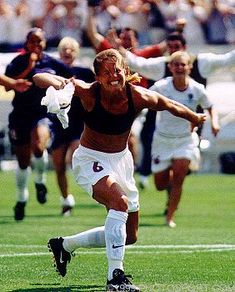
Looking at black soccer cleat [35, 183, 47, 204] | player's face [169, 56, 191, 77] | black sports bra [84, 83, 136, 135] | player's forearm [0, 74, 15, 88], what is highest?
black sports bra [84, 83, 136, 135]

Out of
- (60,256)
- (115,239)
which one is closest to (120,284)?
(115,239)

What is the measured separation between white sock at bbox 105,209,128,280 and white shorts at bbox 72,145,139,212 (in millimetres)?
468

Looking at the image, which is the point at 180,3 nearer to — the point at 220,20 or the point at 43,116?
the point at 220,20

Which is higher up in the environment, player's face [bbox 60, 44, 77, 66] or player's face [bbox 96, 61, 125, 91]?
player's face [bbox 96, 61, 125, 91]

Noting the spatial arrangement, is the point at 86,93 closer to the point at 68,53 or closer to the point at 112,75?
the point at 112,75

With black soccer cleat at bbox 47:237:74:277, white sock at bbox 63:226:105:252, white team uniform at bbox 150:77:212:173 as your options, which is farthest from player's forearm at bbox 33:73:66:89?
white team uniform at bbox 150:77:212:173

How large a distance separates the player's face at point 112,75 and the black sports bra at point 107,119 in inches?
7.2

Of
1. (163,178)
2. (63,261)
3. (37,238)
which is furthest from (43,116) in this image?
(63,261)

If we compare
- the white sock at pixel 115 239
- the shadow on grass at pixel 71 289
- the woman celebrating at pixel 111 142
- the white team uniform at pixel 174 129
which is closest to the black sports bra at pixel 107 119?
the woman celebrating at pixel 111 142

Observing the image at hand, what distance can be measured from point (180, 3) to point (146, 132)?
5207 millimetres

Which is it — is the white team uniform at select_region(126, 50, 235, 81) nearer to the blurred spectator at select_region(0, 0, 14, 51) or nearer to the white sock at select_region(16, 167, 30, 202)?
the white sock at select_region(16, 167, 30, 202)

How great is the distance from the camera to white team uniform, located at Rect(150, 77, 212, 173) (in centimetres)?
1587

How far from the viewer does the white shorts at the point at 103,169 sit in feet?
33.8

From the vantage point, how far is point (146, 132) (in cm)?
2191
